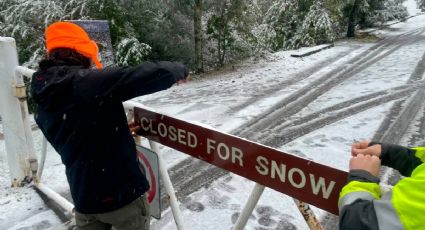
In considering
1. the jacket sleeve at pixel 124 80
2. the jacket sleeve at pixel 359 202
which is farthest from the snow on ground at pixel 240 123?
the jacket sleeve at pixel 359 202

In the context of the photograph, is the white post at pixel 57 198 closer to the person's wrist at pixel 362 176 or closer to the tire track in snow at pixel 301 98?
the person's wrist at pixel 362 176

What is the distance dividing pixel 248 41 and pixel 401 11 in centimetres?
2173

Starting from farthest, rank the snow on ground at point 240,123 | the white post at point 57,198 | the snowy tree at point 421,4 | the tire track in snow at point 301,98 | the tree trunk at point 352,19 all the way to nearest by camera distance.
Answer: the snowy tree at point 421,4
the tree trunk at point 352,19
the tire track in snow at point 301,98
the snow on ground at point 240,123
the white post at point 57,198

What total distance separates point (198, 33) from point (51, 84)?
9.52 metres

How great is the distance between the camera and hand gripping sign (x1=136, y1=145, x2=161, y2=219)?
258 centimetres

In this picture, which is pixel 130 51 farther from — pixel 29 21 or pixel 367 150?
pixel 367 150

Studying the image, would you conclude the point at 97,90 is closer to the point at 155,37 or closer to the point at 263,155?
the point at 263,155

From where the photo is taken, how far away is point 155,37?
11.2 meters

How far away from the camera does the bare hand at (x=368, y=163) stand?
152 cm

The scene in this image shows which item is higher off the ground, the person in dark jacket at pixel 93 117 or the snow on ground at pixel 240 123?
the person in dark jacket at pixel 93 117

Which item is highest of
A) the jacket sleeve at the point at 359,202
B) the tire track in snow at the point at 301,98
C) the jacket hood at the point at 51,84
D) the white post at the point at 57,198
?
the jacket hood at the point at 51,84

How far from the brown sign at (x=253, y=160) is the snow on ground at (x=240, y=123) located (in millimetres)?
212

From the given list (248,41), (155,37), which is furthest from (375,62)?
(155,37)

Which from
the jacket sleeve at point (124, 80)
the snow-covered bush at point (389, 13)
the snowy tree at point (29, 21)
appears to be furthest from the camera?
the snow-covered bush at point (389, 13)
